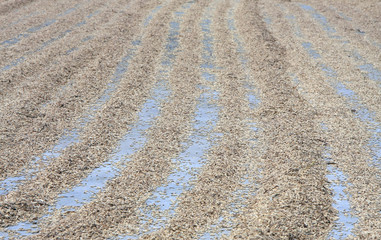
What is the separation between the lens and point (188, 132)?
4281 millimetres

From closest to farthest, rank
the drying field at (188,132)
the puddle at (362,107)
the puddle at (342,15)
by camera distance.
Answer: the drying field at (188,132)
the puddle at (362,107)
the puddle at (342,15)

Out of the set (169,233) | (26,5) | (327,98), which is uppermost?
(26,5)

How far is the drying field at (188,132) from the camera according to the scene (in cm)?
296

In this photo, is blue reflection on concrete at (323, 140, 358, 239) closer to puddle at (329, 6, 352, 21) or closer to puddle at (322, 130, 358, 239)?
puddle at (322, 130, 358, 239)

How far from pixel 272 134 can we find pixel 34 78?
3.08 meters

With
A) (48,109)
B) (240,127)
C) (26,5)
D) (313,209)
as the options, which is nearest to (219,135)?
(240,127)

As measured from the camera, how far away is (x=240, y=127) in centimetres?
438

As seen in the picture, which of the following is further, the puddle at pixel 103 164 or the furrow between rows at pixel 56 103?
the furrow between rows at pixel 56 103

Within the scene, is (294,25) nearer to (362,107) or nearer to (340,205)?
(362,107)

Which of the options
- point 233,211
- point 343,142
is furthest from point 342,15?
point 233,211

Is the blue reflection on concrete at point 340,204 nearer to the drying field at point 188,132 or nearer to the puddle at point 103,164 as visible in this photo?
the drying field at point 188,132

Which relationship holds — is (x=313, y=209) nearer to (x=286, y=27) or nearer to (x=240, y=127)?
(x=240, y=127)

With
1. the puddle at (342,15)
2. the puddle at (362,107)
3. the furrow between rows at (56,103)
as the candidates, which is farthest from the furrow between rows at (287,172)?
the puddle at (342,15)

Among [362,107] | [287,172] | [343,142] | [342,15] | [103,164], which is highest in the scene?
[103,164]
